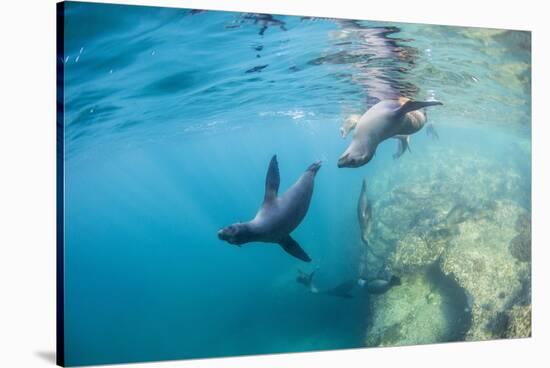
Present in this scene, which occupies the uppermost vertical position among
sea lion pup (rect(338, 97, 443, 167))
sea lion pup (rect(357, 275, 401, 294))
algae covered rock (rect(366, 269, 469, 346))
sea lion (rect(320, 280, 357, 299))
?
sea lion pup (rect(338, 97, 443, 167))

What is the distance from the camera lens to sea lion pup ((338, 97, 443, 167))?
8.54m

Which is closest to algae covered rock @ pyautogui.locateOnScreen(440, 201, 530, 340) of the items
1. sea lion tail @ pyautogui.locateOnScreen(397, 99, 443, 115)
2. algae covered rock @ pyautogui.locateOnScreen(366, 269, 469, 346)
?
algae covered rock @ pyautogui.locateOnScreen(366, 269, 469, 346)

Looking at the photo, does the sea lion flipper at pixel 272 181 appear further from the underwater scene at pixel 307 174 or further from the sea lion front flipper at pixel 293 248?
the sea lion front flipper at pixel 293 248

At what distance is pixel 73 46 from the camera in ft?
23.2

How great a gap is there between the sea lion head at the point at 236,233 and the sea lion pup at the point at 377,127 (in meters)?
1.64

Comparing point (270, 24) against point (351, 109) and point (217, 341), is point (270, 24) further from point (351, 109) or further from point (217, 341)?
point (217, 341)

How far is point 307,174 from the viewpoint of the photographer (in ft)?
27.7

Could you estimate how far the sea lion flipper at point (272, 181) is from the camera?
8031mm

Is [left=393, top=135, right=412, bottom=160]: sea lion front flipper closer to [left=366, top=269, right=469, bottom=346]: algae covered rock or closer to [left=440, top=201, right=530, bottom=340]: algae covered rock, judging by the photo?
[left=440, top=201, right=530, bottom=340]: algae covered rock

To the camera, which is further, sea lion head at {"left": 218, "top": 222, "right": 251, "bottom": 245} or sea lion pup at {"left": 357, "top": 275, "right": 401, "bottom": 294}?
sea lion pup at {"left": 357, "top": 275, "right": 401, "bottom": 294}

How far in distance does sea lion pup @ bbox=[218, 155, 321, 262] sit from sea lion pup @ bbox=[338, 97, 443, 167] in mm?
584

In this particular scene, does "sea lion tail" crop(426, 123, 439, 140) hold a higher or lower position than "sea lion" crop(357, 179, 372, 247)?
higher

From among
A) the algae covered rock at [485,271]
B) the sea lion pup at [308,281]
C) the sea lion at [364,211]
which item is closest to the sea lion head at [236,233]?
the sea lion pup at [308,281]

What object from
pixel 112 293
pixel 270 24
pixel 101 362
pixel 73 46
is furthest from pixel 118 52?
pixel 101 362
